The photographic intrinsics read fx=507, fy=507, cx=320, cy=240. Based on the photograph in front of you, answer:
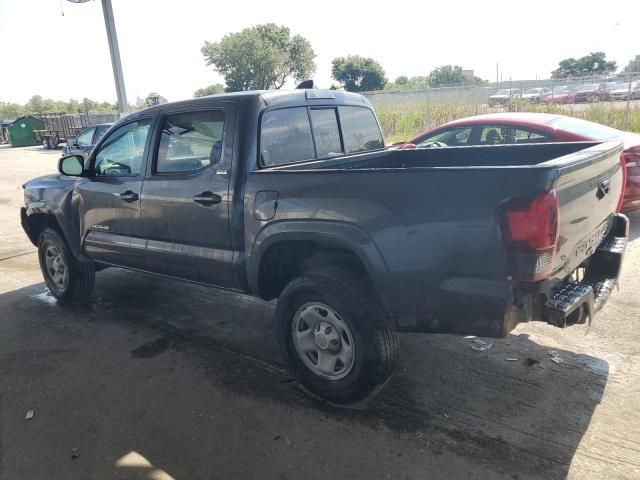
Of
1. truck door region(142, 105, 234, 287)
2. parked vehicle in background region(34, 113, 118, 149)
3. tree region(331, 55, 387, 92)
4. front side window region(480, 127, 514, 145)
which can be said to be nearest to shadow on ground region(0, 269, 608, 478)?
truck door region(142, 105, 234, 287)

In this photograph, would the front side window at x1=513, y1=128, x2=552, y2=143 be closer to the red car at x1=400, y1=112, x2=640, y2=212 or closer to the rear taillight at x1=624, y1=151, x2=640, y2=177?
the red car at x1=400, y1=112, x2=640, y2=212

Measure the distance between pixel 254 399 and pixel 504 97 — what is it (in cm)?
1804

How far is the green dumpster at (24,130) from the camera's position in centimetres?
3931

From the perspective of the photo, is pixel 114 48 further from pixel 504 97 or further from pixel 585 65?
pixel 585 65

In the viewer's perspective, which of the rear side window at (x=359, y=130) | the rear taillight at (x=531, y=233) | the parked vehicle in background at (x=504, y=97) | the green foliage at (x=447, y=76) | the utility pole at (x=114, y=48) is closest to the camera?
the rear taillight at (x=531, y=233)

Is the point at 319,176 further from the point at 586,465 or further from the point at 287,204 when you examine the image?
the point at 586,465

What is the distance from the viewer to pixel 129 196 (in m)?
4.32

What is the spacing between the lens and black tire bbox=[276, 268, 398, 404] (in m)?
2.99

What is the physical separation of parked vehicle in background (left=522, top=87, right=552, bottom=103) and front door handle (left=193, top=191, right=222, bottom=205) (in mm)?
18139

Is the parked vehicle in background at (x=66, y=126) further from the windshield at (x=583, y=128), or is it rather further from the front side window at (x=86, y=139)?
the windshield at (x=583, y=128)

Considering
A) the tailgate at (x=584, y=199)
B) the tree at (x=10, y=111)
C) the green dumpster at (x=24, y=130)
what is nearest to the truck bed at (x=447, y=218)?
the tailgate at (x=584, y=199)

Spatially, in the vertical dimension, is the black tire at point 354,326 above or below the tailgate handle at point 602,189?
below

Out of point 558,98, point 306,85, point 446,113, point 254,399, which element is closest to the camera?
point 254,399

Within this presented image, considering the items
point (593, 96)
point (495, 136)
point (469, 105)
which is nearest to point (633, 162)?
point (495, 136)
